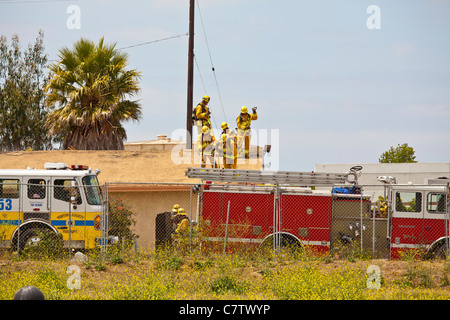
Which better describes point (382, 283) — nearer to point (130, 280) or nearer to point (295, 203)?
point (295, 203)

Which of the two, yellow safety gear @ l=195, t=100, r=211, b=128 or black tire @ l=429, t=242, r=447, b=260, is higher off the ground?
yellow safety gear @ l=195, t=100, r=211, b=128

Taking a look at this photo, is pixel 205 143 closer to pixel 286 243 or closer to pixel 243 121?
pixel 243 121

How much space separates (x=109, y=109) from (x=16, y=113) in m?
17.4

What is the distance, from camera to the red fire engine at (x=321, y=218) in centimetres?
1575

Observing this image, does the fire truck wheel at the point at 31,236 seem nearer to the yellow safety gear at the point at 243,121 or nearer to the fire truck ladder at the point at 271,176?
the fire truck ladder at the point at 271,176

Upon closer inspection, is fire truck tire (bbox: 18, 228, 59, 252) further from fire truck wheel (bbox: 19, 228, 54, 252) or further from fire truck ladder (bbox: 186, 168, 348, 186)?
fire truck ladder (bbox: 186, 168, 348, 186)

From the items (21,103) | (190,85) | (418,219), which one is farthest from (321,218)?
(21,103)

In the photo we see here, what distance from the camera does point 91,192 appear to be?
16688 mm

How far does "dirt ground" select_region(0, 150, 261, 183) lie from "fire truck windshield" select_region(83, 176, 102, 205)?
4.12m

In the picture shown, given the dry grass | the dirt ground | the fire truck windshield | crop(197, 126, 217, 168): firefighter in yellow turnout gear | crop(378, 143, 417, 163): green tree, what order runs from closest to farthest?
1. the dry grass
2. the fire truck windshield
3. crop(197, 126, 217, 168): firefighter in yellow turnout gear
4. the dirt ground
5. crop(378, 143, 417, 163): green tree

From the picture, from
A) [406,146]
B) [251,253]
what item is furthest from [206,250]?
[406,146]

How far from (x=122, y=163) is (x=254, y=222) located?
8693mm

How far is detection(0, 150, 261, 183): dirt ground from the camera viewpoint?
70.9 ft

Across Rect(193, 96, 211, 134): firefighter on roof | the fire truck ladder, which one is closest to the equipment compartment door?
the fire truck ladder
